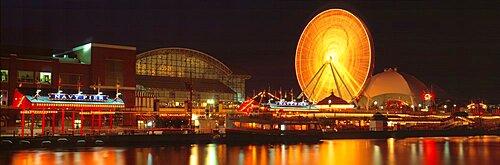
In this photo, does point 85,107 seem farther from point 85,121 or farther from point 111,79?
point 111,79

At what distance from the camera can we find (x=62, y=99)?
60344 millimetres

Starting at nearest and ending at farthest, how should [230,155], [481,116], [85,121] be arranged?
[230,155] < [85,121] < [481,116]

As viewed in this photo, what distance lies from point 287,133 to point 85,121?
30.3 metres

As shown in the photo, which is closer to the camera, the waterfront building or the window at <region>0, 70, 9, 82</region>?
the waterfront building

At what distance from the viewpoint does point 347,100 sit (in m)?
115

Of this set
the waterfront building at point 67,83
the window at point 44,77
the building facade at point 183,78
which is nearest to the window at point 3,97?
the waterfront building at point 67,83

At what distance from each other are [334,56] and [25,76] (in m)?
59.2

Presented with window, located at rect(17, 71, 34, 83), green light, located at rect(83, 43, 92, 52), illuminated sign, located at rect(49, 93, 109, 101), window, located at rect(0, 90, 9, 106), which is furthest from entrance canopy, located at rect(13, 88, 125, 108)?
green light, located at rect(83, 43, 92, 52)

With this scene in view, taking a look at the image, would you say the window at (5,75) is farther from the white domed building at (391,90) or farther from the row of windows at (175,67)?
the white domed building at (391,90)

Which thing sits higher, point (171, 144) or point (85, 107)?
point (85, 107)

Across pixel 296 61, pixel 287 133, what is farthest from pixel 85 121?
pixel 296 61

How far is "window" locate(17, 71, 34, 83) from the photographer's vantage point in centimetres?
7844

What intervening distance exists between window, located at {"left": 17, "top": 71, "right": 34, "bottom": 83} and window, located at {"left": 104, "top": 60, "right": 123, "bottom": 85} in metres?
11.5

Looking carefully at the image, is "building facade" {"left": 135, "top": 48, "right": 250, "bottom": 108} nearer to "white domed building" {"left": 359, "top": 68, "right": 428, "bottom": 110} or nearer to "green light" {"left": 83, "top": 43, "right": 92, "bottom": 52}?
"green light" {"left": 83, "top": 43, "right": 92, "bottom": 52}
